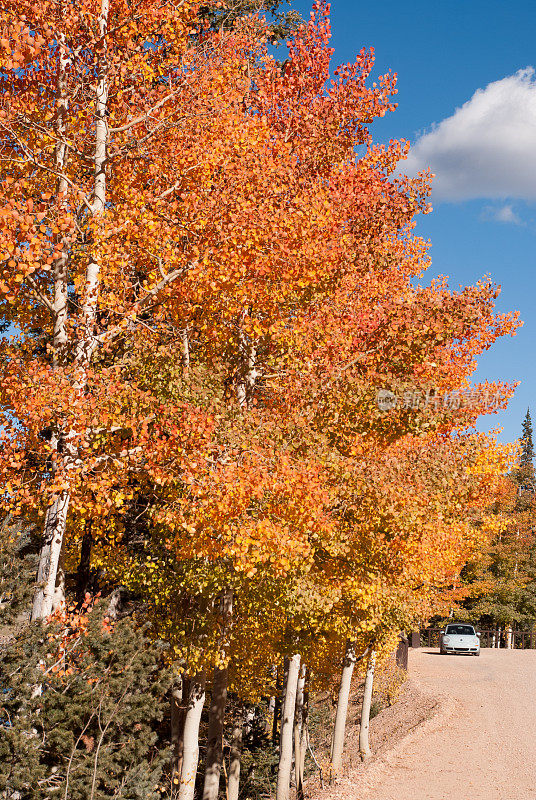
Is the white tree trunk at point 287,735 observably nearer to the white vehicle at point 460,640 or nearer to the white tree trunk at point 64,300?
the white tree trunk at point 64,300

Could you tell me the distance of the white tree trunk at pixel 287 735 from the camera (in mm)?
13438

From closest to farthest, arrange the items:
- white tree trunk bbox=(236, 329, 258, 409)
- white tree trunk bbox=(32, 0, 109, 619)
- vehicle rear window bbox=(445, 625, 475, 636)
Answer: white tree trunk bbox=(32, 0, 109, 619) → white tree trunk bbox=(236, 329, 258, 409) → vehicle rear window bbox=(445, 625, 475, 636)

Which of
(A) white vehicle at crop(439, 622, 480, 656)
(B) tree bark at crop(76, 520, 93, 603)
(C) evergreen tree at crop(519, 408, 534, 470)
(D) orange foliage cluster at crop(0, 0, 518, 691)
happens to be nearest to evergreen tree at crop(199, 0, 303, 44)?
(D) orange foliage cluster at crop(0, 0, 518, 691)

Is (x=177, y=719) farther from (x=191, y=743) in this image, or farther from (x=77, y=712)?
(x=77, y=712)

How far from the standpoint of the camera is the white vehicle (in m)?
32.0

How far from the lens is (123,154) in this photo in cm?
973

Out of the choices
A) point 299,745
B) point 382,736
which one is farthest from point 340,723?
point 382,736

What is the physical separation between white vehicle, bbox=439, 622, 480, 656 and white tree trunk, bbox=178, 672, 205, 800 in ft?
80.4

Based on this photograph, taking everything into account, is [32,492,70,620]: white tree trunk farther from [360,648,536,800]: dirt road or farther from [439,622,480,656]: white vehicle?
[439,622,480,656]: white vehicle

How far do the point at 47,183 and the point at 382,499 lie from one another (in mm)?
6966

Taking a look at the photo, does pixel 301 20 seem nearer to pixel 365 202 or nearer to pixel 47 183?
pixel 365 202

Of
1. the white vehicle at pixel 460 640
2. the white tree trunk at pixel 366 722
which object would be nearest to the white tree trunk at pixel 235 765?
the white tree trunk at pixel 366 722

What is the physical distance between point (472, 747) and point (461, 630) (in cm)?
1936

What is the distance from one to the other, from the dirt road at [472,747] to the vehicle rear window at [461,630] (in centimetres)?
758
